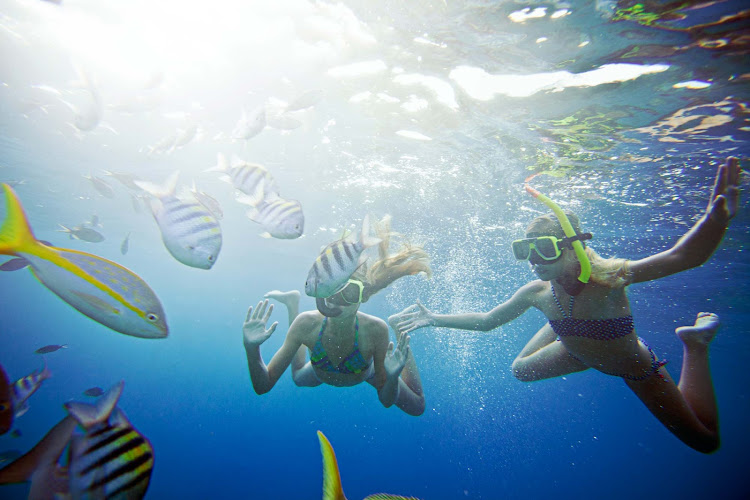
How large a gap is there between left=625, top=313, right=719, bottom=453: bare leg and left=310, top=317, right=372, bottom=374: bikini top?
5.11 meters

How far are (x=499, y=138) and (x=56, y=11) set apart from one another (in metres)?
13.2

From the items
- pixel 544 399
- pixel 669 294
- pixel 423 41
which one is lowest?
pixel 544 399

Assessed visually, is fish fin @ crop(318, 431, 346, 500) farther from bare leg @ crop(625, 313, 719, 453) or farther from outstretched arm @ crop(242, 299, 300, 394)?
bare leg @ crop(625, 313, 719, 453)

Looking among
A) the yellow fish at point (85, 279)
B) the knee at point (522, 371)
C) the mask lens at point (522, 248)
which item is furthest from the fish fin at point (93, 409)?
the knee at point (522, 371)

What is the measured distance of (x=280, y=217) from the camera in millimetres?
2814

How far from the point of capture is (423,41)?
7.08 meters

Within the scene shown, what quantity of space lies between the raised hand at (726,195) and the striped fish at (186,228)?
586 centimetres

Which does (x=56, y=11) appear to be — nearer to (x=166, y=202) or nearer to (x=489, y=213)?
(x=166, y=202)

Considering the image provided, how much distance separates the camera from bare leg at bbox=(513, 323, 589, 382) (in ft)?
19.6

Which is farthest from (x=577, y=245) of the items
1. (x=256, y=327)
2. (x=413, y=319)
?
(x=256, y=327)

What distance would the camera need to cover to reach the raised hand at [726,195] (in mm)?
3797

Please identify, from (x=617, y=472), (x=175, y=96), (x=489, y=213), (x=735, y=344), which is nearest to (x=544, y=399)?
(x=617, y=472)

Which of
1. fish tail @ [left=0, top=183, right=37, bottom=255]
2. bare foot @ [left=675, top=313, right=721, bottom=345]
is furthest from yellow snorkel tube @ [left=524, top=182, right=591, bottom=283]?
fish tail @ [left=0, top=183, right=37, bottom=255]

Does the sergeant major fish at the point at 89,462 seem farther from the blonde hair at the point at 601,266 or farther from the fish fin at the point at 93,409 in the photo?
the blonde hair at the point at 601,266
